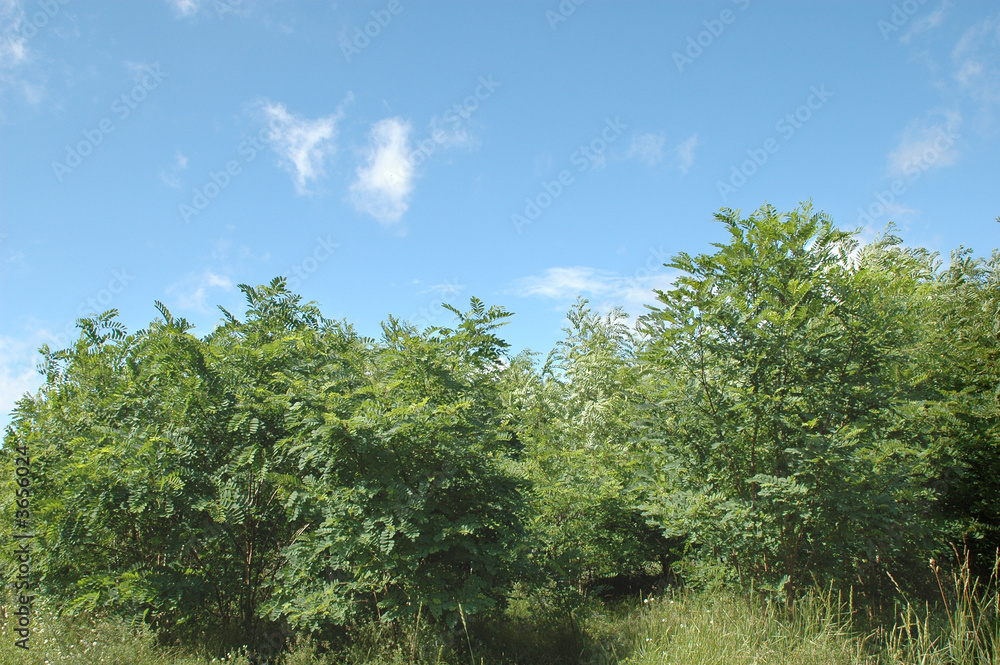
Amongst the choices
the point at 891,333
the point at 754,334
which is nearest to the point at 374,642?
the point at 754,334

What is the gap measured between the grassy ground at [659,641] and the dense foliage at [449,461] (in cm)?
25

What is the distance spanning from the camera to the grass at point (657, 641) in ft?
14.5

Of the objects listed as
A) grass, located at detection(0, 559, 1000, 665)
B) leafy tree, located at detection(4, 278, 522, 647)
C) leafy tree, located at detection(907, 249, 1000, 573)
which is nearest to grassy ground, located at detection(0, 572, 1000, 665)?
grass, located at detection(0, 559, 1000, 665)

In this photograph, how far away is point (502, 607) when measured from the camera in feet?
18.4

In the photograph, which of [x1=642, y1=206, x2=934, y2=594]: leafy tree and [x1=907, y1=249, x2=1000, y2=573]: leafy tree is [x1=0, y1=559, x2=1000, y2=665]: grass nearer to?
[x1=642, y1=206, x2=934, y2=594]: leafy tree

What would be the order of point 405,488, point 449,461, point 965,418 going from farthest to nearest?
point 965,418, point 449,461, point 405,488

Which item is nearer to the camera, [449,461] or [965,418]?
[449,461]

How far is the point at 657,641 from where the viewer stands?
522cm

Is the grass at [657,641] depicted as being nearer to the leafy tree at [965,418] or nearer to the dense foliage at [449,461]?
the dense foliage at [449,461]

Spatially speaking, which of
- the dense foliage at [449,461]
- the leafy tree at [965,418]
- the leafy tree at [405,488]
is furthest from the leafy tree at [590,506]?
the leafy tree at [965,418]

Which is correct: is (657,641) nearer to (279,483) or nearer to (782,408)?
(782,408)

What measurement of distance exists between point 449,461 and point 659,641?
8.41 feet

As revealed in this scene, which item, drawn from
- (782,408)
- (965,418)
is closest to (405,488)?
(782,408)

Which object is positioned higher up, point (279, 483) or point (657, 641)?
point (279, 483)
